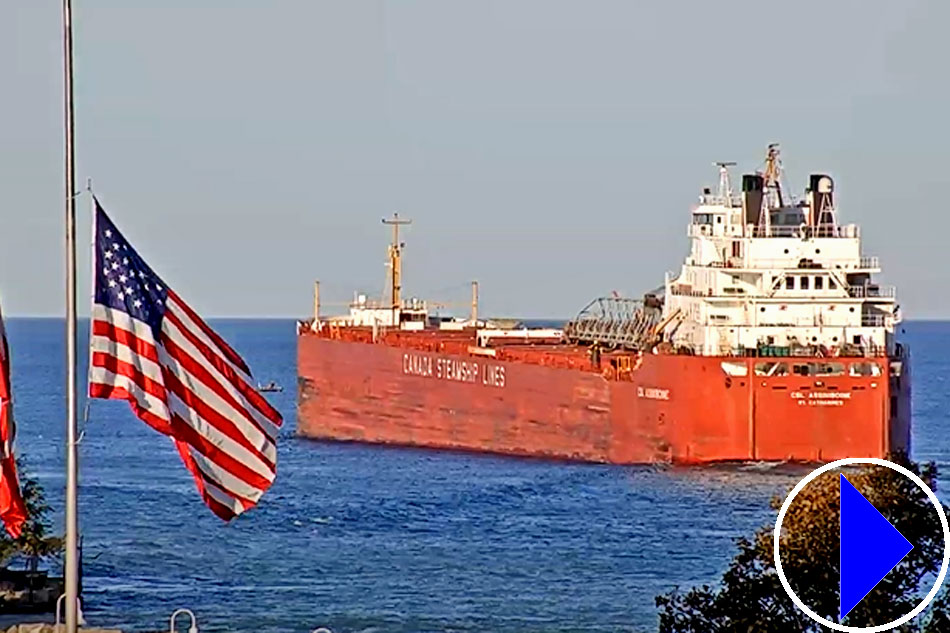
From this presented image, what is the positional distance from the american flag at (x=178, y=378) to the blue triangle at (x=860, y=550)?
350 centimetres

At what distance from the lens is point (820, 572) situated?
1497cm

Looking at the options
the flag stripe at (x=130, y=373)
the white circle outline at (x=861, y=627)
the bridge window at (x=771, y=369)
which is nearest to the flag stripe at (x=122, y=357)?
the flag stripe at (x=130, y=373)

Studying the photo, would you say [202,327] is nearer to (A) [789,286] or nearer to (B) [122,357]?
(B) [122,357]

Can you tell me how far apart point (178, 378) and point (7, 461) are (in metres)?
0.97

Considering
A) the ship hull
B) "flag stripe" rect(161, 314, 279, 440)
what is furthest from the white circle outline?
the ship hull

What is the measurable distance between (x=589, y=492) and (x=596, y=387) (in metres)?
6.33

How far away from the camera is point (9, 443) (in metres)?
12.9

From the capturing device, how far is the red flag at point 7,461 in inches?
503

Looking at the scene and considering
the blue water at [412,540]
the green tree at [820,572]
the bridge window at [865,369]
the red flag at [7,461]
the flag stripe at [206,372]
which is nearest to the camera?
the red flag at [7,461]

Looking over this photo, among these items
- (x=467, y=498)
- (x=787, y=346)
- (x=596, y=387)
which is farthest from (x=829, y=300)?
(x=467, y=498)

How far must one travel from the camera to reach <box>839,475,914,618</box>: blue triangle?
47.8ft

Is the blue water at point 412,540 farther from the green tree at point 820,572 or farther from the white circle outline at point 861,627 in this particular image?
the white circle outline at point 861,627

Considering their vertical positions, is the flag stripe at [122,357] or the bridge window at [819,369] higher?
the flag stripe at [122,357]

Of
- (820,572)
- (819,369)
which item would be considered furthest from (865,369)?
(820,572)
